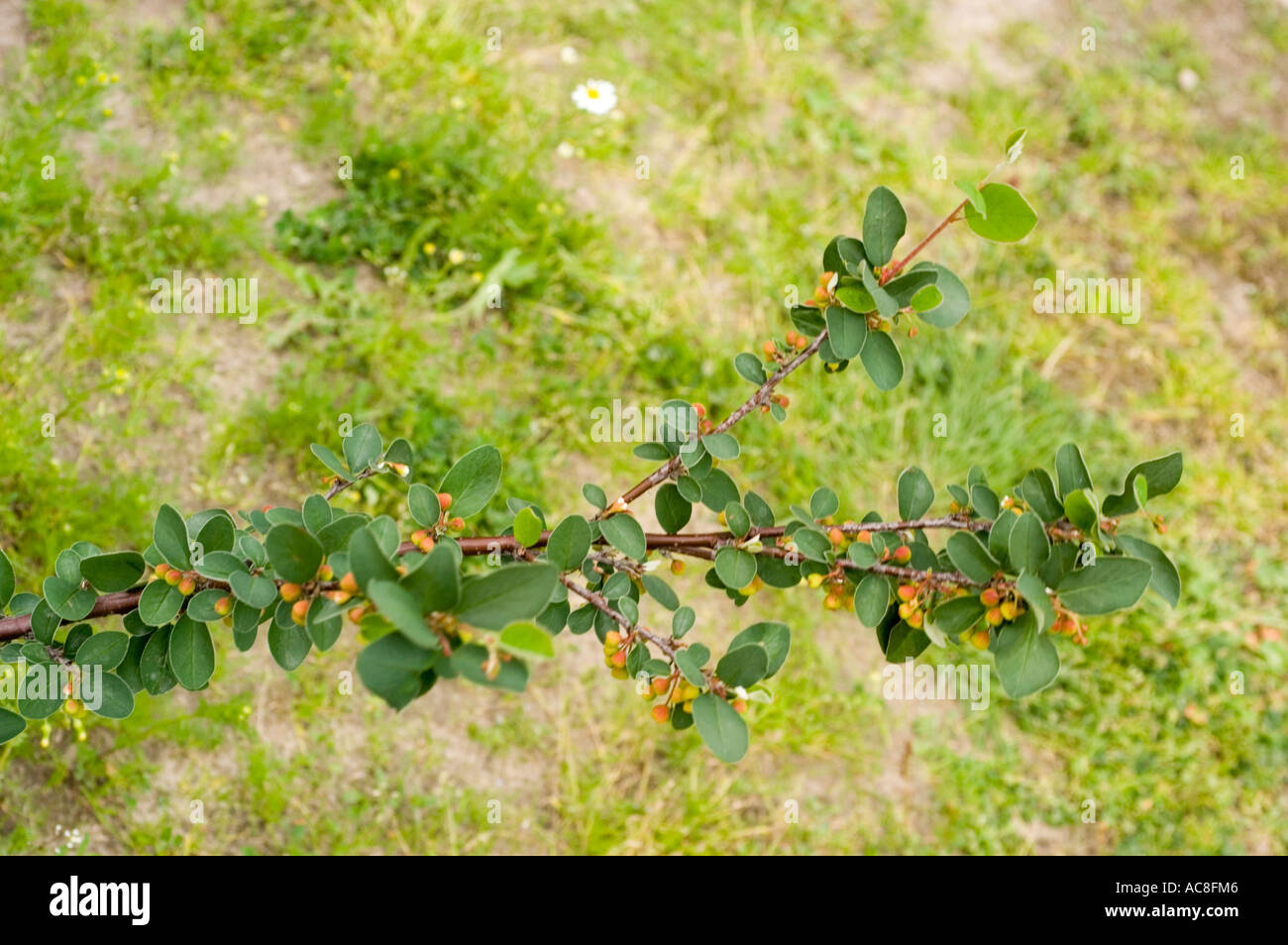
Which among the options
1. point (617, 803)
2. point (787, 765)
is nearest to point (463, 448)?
point (617, 803)

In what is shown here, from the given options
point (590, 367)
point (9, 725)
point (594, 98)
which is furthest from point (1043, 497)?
point (594, 98)

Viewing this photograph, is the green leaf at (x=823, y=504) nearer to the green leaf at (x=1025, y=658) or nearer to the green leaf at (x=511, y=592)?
the green leaf at (x=1025, y=658)

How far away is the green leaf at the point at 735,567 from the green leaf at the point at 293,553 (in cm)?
57

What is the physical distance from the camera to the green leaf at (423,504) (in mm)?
1304

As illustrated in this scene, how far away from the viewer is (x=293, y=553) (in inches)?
44.2

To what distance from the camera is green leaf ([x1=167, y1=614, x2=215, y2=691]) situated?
1290 mm

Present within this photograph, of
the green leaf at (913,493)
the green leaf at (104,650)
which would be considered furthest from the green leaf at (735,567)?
the green leaf at (104,650)

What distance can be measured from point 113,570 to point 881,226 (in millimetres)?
1160

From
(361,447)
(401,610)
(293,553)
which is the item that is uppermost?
(361,447)

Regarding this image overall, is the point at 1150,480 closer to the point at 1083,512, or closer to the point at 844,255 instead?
the point at 1083,512

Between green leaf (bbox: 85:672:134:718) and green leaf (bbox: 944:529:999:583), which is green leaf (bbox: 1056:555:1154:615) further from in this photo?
green leaf (bbox: 85:672:134:718)

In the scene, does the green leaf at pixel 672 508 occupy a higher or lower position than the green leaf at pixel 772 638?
higher

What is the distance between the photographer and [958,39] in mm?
4805
